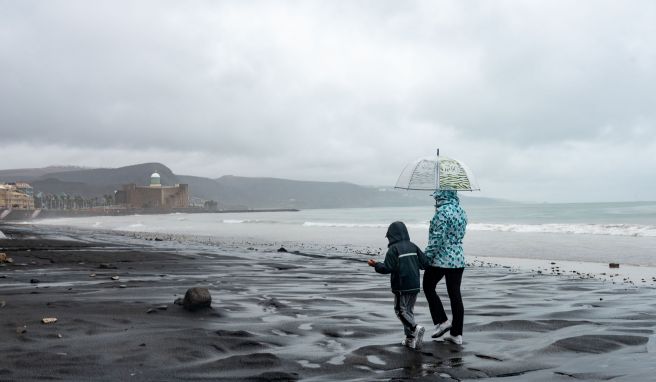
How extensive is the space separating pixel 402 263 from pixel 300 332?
5.42ft

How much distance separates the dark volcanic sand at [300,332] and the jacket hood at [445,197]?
5.80 ft

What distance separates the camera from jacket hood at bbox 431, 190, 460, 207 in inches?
290

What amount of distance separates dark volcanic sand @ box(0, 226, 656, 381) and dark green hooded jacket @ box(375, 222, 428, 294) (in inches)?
28.2

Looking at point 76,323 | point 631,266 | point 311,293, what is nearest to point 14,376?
point 76,323

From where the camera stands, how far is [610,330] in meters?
7.64

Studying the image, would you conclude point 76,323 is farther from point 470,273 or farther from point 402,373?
point 470,273

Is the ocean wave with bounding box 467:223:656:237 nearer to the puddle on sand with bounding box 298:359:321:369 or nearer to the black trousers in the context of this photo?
the black trousers

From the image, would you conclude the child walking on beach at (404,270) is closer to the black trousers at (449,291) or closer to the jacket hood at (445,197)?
the black trousers at (449,291)

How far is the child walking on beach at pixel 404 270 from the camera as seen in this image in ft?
22.5

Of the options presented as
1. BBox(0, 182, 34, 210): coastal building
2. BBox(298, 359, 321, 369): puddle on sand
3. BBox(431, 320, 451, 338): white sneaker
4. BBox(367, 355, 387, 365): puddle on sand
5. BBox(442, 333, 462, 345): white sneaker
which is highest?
BBox(0, 182, 34, 210): coastal building

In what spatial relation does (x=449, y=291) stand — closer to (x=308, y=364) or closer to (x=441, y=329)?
(x=441, y=329)

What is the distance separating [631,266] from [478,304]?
31.7 feet

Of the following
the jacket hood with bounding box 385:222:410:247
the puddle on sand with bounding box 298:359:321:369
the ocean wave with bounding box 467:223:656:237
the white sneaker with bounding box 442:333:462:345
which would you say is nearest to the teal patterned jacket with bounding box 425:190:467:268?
the jacket hood with bounding box 385:222:410:247

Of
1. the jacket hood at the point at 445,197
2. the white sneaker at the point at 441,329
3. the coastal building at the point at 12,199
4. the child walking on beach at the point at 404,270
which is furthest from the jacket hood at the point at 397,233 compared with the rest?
the coastal building at the point at 12,199
